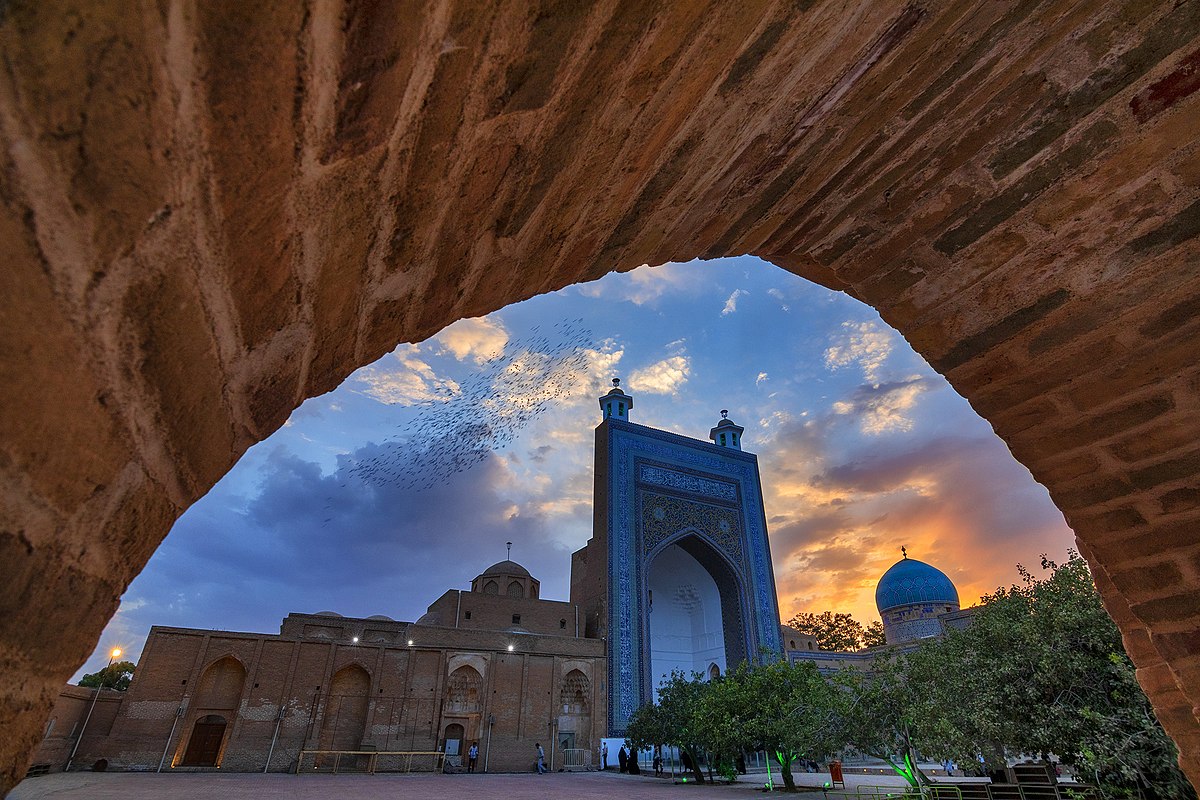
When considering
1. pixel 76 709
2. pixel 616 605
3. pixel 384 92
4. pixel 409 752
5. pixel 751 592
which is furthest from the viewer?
pixel 751 592

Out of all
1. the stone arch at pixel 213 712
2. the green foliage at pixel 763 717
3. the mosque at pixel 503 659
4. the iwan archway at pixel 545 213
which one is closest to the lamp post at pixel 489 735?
the mosque at pixel 503 659

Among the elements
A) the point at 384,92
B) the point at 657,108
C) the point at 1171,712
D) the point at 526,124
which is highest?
the point at 657,108

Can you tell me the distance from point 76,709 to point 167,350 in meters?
19.2

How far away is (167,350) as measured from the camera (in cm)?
67

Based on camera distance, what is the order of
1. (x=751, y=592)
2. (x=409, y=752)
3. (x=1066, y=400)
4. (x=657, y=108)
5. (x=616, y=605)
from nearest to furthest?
(x=657, y=108) → (x=1066, y=400) → (x=409, y=752) → (x=616, y=605) → (x=751, y=592)

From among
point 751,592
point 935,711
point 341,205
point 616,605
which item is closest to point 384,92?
point 341,205

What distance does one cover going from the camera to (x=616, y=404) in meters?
22.0

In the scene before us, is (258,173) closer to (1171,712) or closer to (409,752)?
(1171,712)

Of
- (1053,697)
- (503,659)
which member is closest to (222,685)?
(503,659)

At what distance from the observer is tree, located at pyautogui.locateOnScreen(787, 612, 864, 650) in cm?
3291

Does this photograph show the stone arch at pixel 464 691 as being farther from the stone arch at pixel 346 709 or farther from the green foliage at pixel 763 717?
the green foliage at pixel 763 717

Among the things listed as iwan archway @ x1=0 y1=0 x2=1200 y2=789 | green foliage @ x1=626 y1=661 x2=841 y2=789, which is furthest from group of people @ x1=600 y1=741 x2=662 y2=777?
iwan archway @ x1=0 y1=0 x2=1200 y2=789

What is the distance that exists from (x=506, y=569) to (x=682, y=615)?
7.97 m

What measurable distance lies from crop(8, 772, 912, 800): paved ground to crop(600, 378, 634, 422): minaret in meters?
11.2
